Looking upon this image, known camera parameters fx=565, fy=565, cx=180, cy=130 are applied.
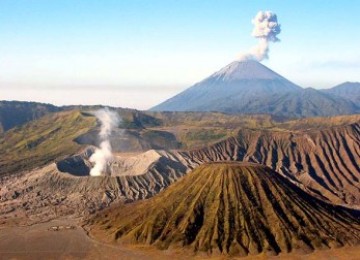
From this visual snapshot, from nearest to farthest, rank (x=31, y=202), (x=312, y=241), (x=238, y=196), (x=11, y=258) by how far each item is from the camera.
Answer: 1. (x=11, y=258)
2. (x=312, y=241)
3. (x=238, y=196)
4. (x=31, y=202)

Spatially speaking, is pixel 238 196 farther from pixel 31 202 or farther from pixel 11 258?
pixel 31 202

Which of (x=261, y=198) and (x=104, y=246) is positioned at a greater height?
(x=261, y=198)

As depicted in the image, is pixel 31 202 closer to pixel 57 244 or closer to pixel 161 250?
pixel 57 244

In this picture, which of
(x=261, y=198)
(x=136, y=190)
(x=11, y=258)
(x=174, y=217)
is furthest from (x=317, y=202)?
(x=11, y=258)

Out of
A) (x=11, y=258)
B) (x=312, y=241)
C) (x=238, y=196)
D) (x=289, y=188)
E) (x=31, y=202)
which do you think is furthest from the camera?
(x=31, y=202)

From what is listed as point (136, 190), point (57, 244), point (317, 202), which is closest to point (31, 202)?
point (136, 190)

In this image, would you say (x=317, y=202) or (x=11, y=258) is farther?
(x=317, y=202)
